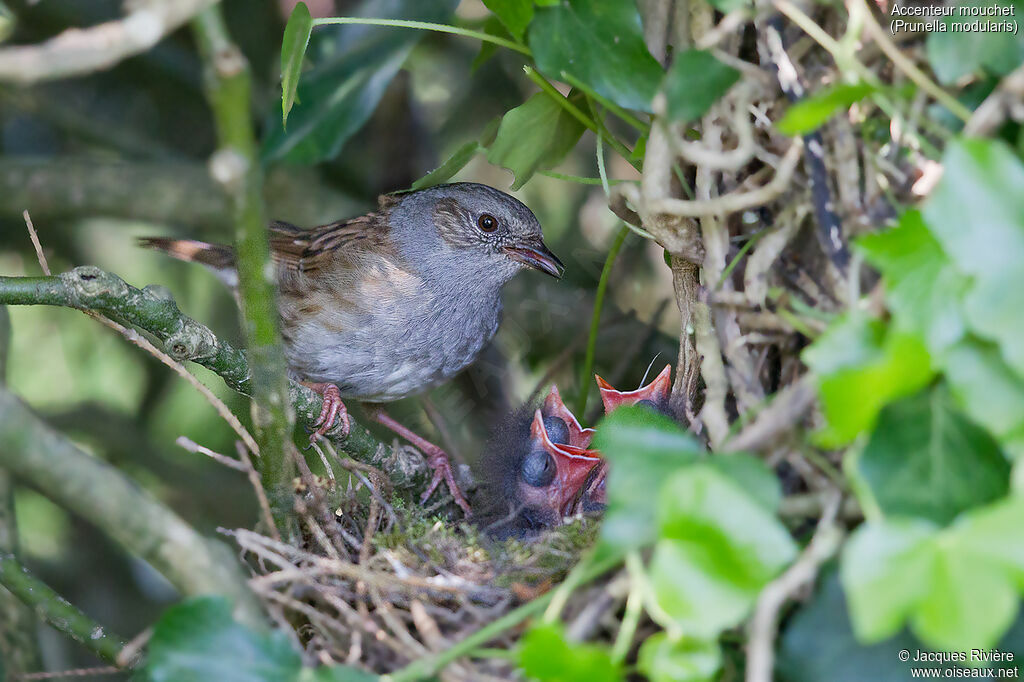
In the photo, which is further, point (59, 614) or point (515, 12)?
point (59, 614)

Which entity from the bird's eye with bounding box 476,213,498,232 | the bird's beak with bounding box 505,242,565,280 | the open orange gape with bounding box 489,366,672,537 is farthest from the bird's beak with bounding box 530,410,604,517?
the bird's eye with bounding box 476,213,498,232

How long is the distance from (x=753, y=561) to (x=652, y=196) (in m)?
1.09

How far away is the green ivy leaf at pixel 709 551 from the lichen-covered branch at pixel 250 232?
40.4 inches

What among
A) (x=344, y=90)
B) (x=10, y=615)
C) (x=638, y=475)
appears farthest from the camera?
(x=344, y=90)

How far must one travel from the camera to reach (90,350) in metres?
5.74

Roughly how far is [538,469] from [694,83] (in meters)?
1.91

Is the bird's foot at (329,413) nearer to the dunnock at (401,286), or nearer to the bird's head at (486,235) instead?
the dunnock at (401,286)

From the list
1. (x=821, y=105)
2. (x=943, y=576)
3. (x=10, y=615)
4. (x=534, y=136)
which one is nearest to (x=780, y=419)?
(x=943, y=576)

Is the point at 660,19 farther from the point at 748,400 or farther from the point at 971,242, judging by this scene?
the point at 971,242

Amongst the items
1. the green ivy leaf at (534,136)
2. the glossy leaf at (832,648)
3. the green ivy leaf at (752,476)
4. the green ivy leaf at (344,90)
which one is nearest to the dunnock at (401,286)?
the green ivy leaf at (344,90)

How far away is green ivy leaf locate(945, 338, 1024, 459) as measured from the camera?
1.44 meters

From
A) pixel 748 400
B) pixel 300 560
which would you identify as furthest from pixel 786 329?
Answer: pixel 300 560

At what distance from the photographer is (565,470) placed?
3.67 metres

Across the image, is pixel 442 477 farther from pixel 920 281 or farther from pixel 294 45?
pixel 920 281
